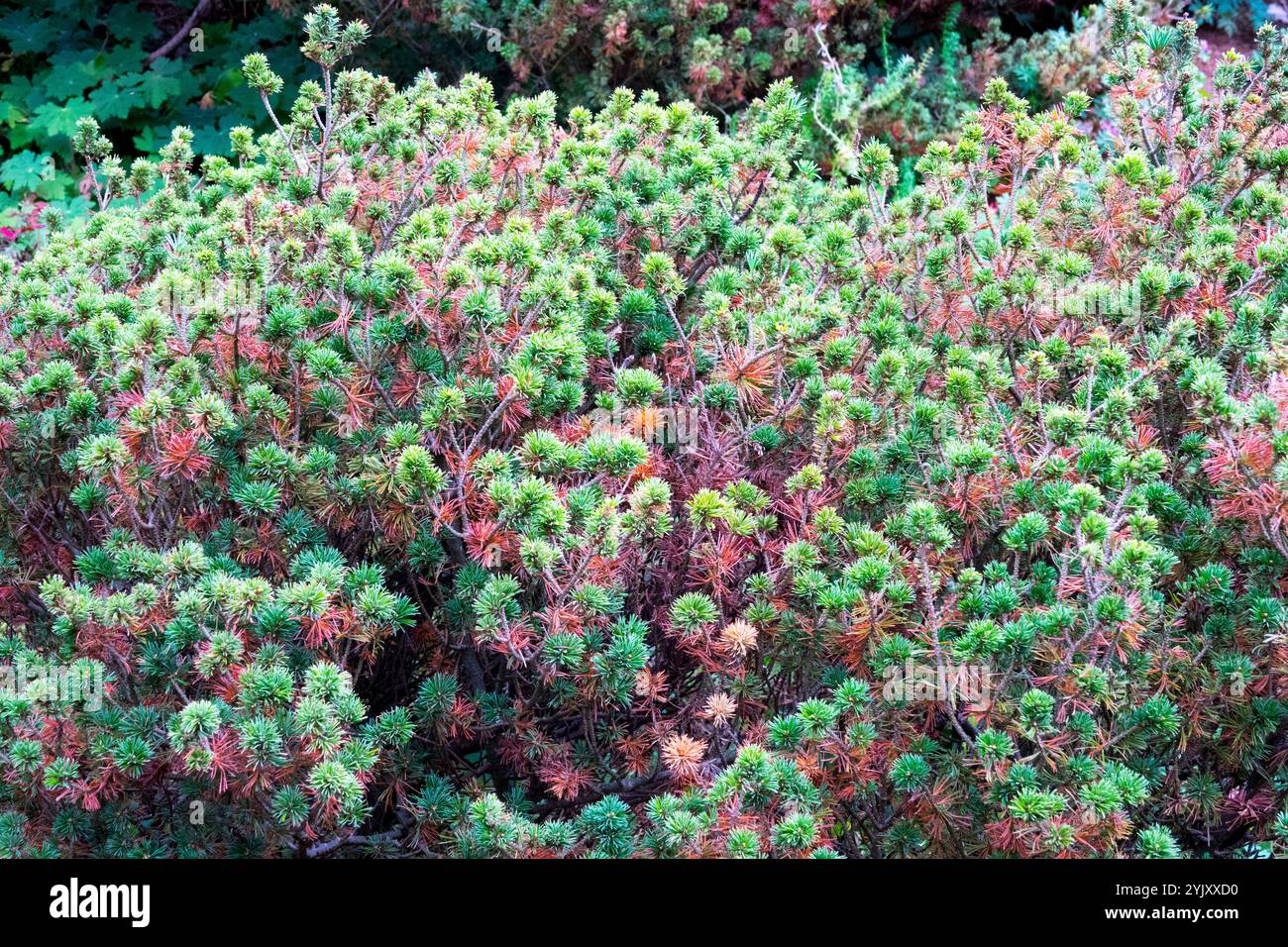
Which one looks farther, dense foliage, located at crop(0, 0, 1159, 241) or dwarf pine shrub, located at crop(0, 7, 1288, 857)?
dense foliage, located at crop(0, 0, 1159, 241)

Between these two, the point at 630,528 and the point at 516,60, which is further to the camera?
the point at 516,60

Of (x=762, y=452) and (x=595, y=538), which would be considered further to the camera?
(x=762, y=452)

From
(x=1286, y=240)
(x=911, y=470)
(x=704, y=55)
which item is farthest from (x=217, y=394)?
(x=704, y=55)

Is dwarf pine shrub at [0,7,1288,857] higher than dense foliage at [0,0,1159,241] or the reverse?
the reverse

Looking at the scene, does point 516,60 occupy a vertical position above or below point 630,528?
above

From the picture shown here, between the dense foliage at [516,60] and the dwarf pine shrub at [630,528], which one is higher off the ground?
the dense foliage at [516,60]

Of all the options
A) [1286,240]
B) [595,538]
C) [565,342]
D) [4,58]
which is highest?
[4,58]

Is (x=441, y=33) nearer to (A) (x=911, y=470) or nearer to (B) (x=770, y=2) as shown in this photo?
(B) (x=770, y=2)

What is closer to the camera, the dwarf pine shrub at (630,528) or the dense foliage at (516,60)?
the dwarf pine shrub at (630,528)
